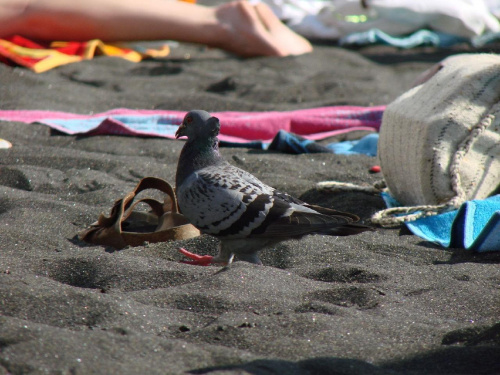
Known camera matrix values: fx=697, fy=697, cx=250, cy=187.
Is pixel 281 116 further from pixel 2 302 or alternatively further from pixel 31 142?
pixel 2 302

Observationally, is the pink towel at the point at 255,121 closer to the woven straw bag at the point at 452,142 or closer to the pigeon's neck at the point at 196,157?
the woven straw bag at the point at 452,142

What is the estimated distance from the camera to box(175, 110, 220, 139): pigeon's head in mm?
2711

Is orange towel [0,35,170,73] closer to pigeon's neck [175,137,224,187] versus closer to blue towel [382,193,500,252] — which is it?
pigeon's neck [175,137,224,187]

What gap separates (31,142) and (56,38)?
7.66 feet

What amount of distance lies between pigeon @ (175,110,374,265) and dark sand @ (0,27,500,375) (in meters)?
0.13

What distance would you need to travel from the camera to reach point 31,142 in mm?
4027

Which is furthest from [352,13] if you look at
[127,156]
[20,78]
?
[127,156]

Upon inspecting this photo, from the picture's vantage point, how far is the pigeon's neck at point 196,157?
2.67m

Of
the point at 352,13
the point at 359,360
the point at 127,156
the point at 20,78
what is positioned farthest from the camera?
the point at 352,13

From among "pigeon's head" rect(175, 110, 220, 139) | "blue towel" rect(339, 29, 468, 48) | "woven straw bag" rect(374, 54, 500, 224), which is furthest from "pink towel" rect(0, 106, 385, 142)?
"blue towel" rect(339, 29, 468, 48)

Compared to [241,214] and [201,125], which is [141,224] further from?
[241,214]

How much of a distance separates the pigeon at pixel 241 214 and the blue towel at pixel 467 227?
43cm

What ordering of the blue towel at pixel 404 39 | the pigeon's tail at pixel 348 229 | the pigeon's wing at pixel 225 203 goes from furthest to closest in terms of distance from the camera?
the blue towel at pixel 404 39 < the pigeon's tail at pixel 348 229 < the pigeon's wing at pixel 225 203

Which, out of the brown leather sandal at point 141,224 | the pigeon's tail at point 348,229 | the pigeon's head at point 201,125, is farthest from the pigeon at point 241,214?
the brown leather sandal at point 141,224
